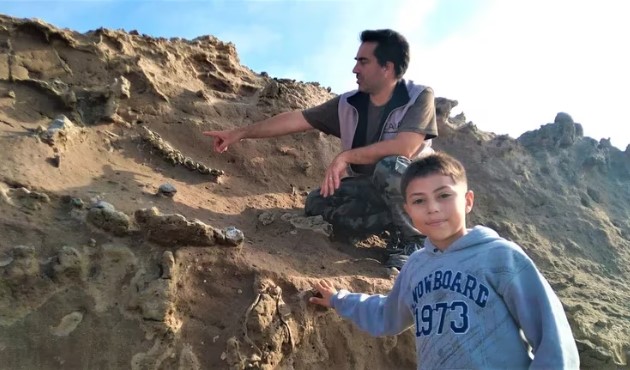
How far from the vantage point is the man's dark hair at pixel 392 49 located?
11.0 feet

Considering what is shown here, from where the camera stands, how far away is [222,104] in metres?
4.59

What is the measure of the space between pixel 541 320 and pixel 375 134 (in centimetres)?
184

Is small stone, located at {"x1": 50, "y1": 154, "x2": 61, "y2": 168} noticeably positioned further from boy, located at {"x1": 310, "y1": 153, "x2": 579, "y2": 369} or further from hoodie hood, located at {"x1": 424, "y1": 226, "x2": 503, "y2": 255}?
hoodie hood, located at {"x1": 424, "y1": 226, "x2": 503, "y2": 255}

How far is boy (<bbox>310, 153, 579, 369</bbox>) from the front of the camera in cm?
183

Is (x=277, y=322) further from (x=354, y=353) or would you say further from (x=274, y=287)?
(x=354, y=353)

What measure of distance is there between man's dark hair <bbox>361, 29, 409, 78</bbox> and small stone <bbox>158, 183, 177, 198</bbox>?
1420 mm

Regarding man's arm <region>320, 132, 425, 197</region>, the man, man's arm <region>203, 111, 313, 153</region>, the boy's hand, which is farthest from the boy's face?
man's arm <region>203, 111, 313, 153</region>

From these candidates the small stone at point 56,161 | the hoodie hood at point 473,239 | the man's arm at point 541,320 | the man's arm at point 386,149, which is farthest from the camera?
the man's arm at point 386,149

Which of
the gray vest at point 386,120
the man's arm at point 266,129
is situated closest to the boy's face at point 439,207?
the gray vest at point 386,120

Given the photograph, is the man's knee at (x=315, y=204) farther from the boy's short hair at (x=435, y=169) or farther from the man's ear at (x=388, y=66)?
the boy's short hair at (x=435, y=169)

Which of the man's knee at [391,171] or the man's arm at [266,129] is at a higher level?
the man's arm at [266,129]

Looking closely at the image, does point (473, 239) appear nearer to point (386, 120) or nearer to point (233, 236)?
point (233, 236)

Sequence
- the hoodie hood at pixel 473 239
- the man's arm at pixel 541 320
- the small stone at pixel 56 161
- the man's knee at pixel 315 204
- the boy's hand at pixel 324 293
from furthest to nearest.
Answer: the man's knee at pixel 315 204 → the small stone at pixel 56 161 → the boy's hand at pixel 324 293 → the hoodie hood at pixel 473 239 → the man's arm at pixel 541 320

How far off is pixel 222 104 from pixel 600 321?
10.2 feet
